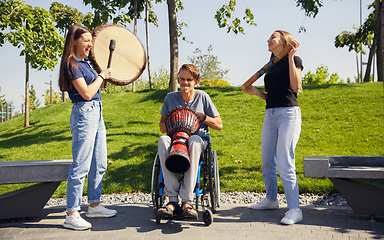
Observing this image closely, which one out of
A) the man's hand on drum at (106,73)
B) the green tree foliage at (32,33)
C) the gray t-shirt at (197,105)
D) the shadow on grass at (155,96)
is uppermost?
the green tree foliage at (32,33)

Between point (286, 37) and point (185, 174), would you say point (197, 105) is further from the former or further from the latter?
point (286, 37)

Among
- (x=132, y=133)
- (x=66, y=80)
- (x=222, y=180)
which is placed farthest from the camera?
(x=132, y=133)

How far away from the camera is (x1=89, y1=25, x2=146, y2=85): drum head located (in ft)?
11.8

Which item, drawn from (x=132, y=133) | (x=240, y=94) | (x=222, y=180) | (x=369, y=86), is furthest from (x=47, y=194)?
(x=369, y=86)

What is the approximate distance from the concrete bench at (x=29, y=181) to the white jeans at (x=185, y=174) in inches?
43.7

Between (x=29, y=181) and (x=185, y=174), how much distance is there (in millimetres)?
1743

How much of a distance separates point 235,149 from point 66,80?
4.96m

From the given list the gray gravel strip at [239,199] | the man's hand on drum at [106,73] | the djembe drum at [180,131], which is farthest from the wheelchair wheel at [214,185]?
the man's hand on drum at [106,73]

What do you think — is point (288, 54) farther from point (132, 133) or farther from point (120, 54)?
point (132, 133)

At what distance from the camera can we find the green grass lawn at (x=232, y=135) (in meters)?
5.70

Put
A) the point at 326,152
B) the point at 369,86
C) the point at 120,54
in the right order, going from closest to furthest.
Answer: the point at 120,54
the point at 326,152
the point at 369,86

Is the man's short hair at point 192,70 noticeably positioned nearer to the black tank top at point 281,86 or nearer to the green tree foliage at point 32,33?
the black tank top at point 281,86

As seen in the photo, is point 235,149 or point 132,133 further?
point 132,133

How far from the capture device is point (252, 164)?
20.7ft
